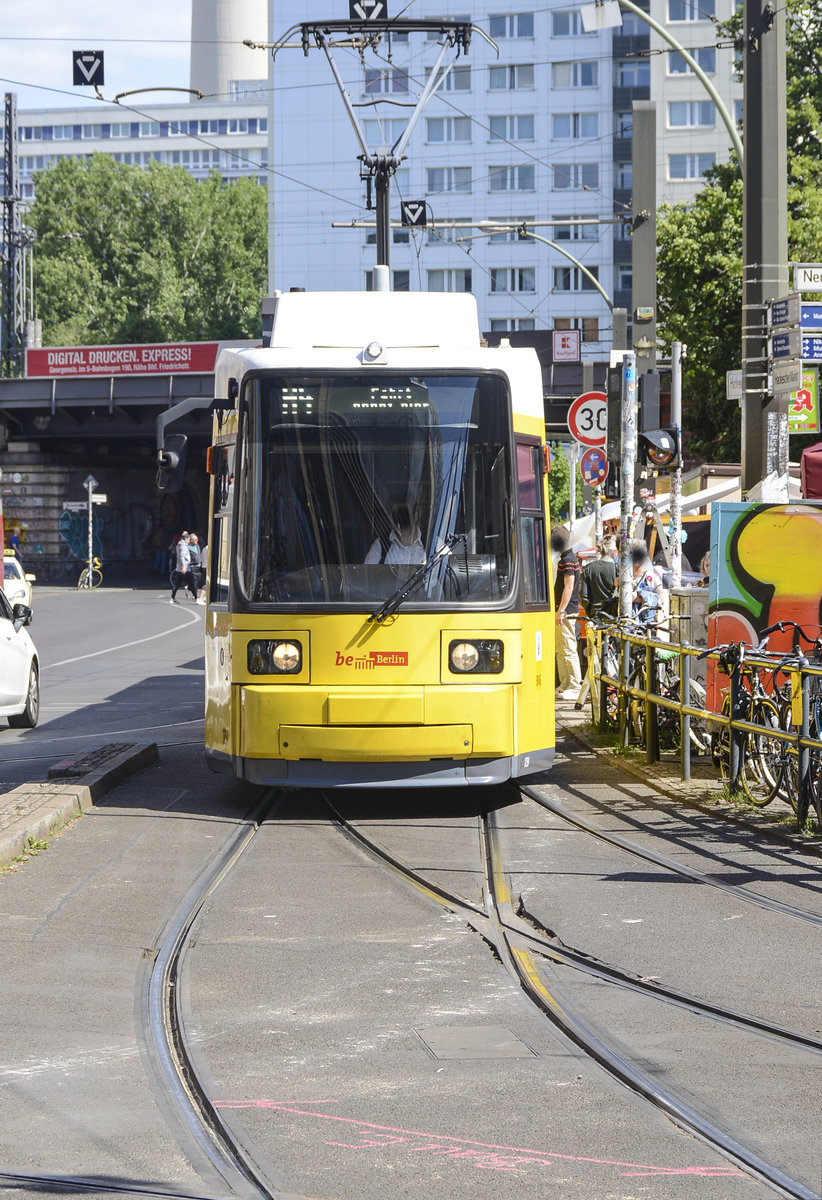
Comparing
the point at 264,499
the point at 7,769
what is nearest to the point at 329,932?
the point at 264,499

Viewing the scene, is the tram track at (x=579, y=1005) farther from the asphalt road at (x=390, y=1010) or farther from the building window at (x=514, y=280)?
the building window at (x=514, y=280)

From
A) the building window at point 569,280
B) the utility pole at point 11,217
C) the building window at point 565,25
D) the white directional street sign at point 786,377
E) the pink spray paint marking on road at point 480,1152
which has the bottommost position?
the pink spray paint marking on road at point 480,1152

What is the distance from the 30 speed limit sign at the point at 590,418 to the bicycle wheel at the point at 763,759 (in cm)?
1012

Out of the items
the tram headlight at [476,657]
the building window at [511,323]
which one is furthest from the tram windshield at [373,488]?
the building window at [511,323]

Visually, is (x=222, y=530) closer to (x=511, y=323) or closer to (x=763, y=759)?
(x=763, y=759)

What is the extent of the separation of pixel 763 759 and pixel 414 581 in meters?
2.37

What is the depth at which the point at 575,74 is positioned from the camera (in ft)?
265

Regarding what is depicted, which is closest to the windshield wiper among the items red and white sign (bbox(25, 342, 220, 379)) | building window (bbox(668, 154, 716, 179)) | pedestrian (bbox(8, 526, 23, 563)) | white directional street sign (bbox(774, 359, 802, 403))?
white directional street sign (bbox(774, 359, 802, 403))

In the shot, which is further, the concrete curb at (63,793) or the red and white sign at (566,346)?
the red and white sign at (566,346)

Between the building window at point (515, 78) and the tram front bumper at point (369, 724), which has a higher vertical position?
the building window at point (515, 78)

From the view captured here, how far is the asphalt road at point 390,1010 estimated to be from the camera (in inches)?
165

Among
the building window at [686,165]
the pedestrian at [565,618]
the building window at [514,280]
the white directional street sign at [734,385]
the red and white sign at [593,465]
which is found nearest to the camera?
the white directional street sign at [734,385]

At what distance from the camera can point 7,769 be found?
13156 millimetres

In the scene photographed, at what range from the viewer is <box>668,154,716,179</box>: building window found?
78.3 metres
